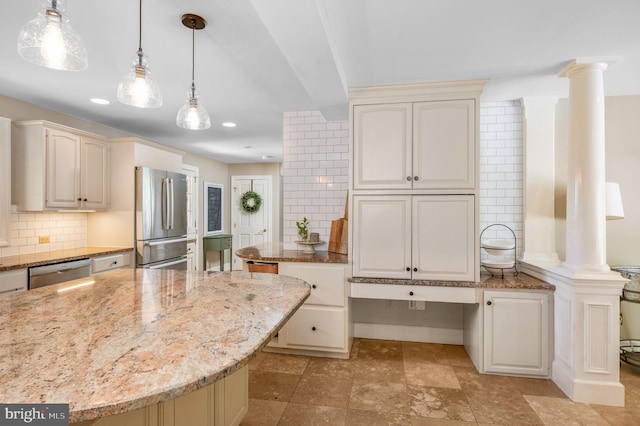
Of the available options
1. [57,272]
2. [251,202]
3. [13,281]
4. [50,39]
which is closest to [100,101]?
[57,272]

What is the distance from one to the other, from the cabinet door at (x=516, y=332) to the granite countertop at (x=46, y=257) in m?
3.66

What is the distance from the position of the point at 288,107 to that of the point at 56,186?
242 cm

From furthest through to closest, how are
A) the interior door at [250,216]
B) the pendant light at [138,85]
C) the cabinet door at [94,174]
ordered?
1. the interior door at [250,216]
2. the cabinet door at [94,174]
3. the pendant light at [138,85]

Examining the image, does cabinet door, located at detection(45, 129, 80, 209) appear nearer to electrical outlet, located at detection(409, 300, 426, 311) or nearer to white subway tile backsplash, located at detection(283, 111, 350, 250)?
white subway tile backsplash, located at detection(283, 111, 350, 250)

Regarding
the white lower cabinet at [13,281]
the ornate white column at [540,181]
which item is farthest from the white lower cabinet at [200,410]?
the ornate white column at [540,181]

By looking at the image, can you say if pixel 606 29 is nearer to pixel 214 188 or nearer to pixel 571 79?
pixel 571 79

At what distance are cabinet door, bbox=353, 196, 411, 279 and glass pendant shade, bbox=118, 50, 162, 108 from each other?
172 centimetres

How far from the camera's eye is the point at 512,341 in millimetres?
2580

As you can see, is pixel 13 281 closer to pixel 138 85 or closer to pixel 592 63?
pixel 138 85

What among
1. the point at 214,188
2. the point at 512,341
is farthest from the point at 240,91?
the point at 214,188

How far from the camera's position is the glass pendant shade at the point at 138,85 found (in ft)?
5.20

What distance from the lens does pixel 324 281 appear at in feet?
9.52

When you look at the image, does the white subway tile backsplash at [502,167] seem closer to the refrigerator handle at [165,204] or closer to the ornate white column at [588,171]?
the ornate white column at [588,171]

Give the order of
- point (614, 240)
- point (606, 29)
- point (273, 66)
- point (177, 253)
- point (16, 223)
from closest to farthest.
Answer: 1. point (606, 29)
2. point (273, 66)
3. point (614, 240)
4. point (16, 223)
5. point (177, 253)
